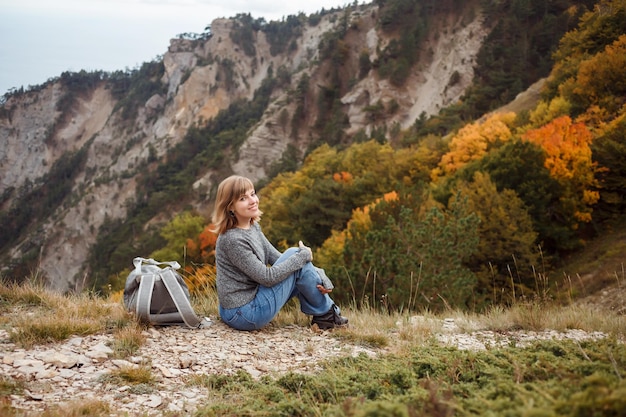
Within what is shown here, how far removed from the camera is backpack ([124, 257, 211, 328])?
4.07 meters

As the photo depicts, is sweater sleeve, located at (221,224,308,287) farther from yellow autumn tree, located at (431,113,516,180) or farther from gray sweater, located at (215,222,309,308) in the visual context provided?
yellow autumn tree, located at (431,113,516,180)

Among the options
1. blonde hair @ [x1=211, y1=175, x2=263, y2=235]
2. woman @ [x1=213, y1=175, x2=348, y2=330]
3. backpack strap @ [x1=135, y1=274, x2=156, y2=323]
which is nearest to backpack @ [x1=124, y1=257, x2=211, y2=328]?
backpack strap @ [x1=135, y1=274, x2=156, y2=323]

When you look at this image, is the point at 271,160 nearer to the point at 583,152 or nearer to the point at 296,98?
the point at 296,98

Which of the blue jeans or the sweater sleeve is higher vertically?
the sweater sleeve

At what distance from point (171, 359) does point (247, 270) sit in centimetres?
98

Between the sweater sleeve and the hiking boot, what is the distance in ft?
2.19

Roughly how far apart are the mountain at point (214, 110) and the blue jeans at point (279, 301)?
40.2 meters

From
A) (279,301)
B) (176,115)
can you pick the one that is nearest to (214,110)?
(176,115)

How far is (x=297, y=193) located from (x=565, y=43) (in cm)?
2429

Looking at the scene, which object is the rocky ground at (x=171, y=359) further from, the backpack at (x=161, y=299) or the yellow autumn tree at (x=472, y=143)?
the yellow autumn tree at (x=472, y=143)

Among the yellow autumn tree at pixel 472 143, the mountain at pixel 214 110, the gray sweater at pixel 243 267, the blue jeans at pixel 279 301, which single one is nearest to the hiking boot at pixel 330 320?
the blue jeans at pixel 279 301

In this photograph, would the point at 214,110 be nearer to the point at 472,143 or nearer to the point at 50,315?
the point at 472,143

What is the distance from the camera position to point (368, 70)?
5841cm

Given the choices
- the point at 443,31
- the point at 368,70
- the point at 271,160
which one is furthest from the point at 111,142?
the point at 443,31
